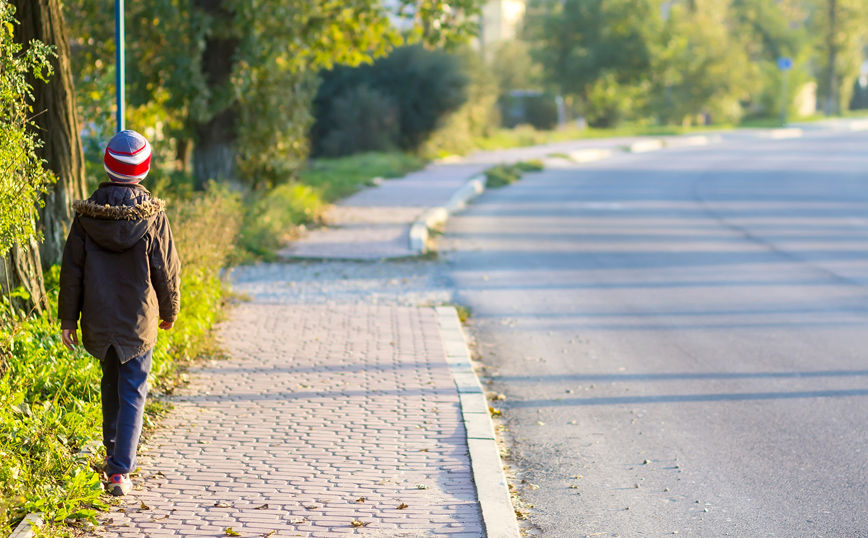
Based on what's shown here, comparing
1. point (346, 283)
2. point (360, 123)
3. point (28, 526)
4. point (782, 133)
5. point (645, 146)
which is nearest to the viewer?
point (28, 526)

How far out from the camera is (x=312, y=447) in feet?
17.1

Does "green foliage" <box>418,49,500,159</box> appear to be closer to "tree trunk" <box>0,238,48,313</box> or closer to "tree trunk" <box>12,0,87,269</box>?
"tree trunk" <box>12,0,87,269</box>

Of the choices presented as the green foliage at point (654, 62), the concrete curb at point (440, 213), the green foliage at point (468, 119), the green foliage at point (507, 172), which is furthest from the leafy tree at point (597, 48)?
the concrete curb at point (440, 213)

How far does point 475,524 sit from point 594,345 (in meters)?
3.76

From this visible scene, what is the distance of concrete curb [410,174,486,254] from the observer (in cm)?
1238

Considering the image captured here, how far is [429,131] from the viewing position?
2819 cm

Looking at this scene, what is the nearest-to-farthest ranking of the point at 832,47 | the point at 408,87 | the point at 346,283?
the point at 346,283 → the point at 408,87 → the point at 832,47

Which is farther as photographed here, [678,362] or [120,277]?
[678,362]

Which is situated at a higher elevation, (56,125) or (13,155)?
(56,125)

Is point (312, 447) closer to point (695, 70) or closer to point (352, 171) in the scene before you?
point (352, 171)

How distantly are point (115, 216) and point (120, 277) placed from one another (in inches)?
11.6

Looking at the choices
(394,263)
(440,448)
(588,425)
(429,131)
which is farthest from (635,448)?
(429,131)

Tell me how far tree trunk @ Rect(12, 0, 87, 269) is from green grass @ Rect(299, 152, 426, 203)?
31.6 ft

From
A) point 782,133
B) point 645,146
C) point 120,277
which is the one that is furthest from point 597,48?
point 120,277
